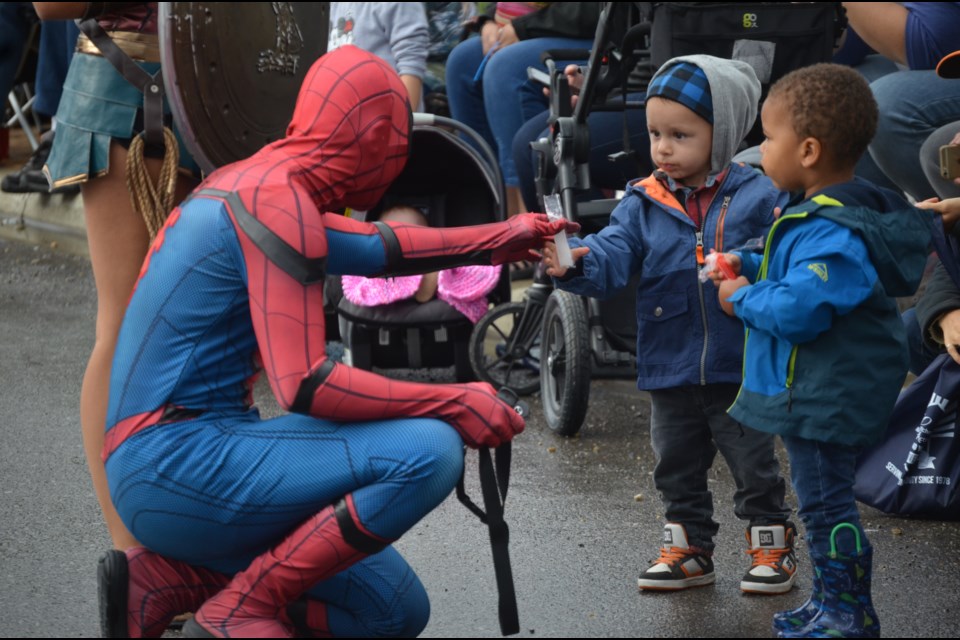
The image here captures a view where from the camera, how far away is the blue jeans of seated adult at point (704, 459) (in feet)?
12.0

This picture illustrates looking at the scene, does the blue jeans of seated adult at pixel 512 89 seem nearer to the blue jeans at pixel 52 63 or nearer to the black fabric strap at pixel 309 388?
the blue jeans at pixel 52 63

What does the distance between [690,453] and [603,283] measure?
1.77ft

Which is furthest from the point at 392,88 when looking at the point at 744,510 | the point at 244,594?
the point at 744,510

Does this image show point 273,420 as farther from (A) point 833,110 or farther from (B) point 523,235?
(A) point 833,110

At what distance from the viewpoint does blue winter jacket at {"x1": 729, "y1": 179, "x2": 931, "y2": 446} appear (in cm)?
309

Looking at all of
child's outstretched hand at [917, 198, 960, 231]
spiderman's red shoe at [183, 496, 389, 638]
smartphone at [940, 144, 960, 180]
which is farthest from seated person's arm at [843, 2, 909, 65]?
spiderman's red shoe at [183, 496, 389, 638]

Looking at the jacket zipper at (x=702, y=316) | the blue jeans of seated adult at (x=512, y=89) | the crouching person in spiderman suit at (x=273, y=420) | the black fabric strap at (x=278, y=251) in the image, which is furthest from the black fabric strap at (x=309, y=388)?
the blue jeans of seated adult at (x=512, y=89)

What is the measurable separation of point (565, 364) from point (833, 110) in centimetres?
205

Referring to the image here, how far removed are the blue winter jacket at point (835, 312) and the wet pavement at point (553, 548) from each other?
61 centimetres

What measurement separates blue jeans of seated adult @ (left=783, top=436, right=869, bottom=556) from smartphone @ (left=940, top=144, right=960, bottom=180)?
0.84 m

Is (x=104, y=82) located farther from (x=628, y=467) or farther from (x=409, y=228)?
(x=628, y=467)

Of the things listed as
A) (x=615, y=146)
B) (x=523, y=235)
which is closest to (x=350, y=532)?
(x=523, y=235)

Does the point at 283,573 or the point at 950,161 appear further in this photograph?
the point at 950,161

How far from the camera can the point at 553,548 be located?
158 inches
